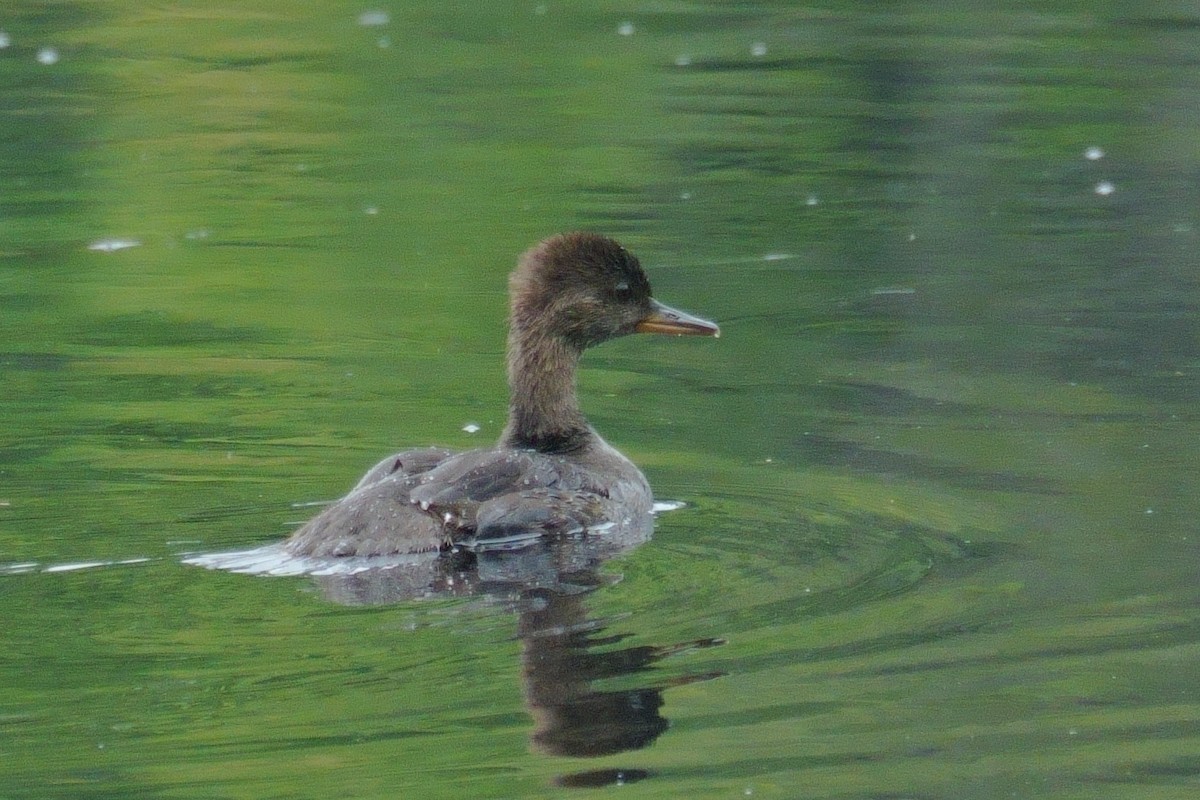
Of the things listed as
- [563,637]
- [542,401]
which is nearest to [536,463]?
[542,401]

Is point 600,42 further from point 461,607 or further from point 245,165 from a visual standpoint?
point 461,607

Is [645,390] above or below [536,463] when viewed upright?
below

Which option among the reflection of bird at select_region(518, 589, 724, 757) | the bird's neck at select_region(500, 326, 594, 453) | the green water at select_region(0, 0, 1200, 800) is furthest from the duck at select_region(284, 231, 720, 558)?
the reflection of bird at select_region(518, 589, 724, 757)

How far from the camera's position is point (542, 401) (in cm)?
852

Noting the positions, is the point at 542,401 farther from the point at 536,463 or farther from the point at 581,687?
the point at 581,687

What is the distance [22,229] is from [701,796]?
893 cm

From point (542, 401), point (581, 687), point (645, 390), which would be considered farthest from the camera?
point (645, 390)

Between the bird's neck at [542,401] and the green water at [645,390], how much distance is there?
424mm

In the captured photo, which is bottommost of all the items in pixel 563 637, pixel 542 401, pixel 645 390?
pixel 645 390

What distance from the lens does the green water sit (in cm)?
567

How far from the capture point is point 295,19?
2045cm

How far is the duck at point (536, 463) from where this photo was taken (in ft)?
24.0

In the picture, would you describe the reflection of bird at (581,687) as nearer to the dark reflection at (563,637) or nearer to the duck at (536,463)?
the dark reflection at (563,637)

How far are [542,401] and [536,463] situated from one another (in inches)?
28.9
